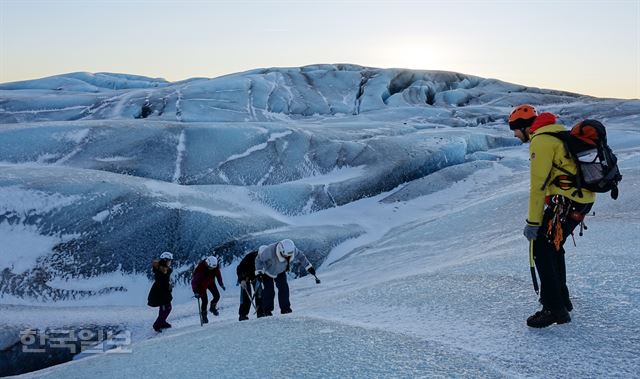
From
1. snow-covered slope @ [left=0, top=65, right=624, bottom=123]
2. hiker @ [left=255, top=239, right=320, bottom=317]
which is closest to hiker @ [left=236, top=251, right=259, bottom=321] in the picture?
hiker @ [left=255, top=239, right=320, bottom=317]

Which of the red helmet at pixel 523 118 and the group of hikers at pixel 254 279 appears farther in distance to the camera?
the group of hikers at pixel 254 279

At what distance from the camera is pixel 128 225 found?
1842 centimetres

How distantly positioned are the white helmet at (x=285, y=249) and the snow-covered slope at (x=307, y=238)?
1.25 metres

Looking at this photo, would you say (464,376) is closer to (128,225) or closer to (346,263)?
(346,263)

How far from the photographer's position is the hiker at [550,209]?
4.75m

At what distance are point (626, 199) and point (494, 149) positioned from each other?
2498 cm

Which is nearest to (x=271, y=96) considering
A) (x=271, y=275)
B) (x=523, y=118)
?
(x=271, y=275)

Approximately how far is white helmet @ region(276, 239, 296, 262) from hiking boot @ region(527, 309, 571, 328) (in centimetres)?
556

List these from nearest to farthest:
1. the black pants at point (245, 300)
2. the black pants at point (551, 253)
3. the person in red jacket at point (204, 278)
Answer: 1. the black pants at point (551, 253)
2. the black pants at point (245, 300)
3. the person in red jacket at point (204, 278)

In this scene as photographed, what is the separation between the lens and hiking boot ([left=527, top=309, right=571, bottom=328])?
491 centimetres

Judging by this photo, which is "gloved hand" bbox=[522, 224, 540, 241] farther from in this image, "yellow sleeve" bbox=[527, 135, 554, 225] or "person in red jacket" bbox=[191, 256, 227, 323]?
"person in red jacket" bbox=[191, 256, 227, 323]

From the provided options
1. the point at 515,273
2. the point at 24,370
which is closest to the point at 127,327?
the point at 24,370

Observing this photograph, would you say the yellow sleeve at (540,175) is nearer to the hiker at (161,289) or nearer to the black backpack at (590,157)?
the black backpack at (590,157)

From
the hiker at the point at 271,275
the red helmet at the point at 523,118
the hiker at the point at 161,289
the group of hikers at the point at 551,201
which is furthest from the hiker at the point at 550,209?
the hiker at the point at 161,289
